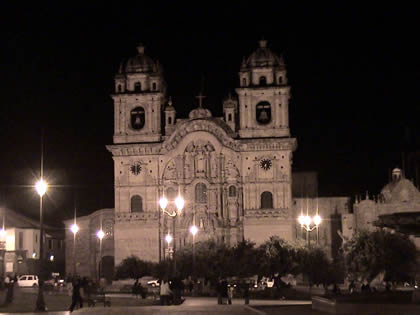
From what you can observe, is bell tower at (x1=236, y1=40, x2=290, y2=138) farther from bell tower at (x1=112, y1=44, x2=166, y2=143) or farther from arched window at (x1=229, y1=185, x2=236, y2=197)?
bell tower at (x1=112, y1=44, x2=166, y2=143)

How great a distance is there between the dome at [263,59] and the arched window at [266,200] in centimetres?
1079

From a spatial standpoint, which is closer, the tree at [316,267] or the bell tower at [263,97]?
the tree at [316,267]

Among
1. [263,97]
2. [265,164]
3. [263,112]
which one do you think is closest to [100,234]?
[265,164]

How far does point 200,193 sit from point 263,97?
958cm

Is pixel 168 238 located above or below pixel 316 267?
above

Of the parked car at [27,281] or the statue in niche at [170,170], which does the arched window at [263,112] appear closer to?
the statue in niche at [170,170]

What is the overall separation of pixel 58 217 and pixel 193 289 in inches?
1468

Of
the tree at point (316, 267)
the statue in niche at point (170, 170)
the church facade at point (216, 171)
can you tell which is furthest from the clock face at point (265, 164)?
the tree at point (316, 267)

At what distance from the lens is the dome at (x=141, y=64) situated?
76938mm

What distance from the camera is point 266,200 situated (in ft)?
240

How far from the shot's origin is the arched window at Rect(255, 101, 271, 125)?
7462cm

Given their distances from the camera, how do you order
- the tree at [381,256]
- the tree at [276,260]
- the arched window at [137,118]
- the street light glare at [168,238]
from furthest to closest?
the arched window at [137,118], the street light glare at [168,238], the tree at [276,260], the tree at [381,256]

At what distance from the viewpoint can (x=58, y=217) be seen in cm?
8975

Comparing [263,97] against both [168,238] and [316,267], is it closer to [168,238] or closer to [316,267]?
[168,238]
